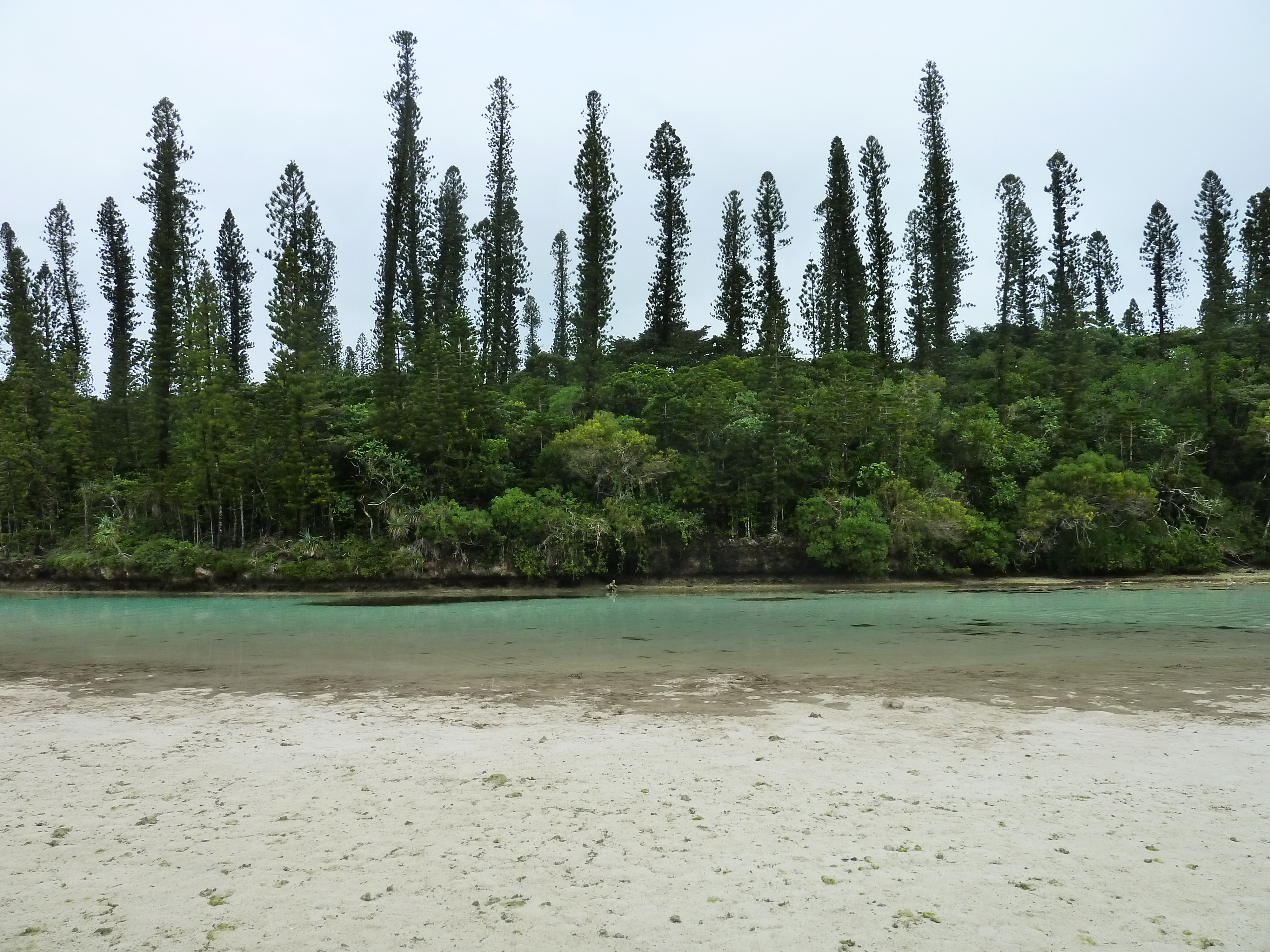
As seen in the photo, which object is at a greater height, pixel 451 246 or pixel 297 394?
pixel 451 246

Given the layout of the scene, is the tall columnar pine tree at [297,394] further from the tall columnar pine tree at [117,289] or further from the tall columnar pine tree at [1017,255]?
the tall columnar pine tree at [1017,255]

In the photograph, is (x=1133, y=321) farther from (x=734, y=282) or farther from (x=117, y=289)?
(x=117, y=289)

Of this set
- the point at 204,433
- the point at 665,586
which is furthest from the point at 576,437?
the point at 204,433

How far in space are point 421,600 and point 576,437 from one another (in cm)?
1006

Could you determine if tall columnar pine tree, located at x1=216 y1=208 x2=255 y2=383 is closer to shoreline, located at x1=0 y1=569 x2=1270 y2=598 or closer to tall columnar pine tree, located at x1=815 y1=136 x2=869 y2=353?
shoreline, located at x1=0 y1=569 x2=1270 y2=598

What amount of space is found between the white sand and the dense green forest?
25595 mm

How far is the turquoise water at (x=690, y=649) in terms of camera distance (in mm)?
A: 10445

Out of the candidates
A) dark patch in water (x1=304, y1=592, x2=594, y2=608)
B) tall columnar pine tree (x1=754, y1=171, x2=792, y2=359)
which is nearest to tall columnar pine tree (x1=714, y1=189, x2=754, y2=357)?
tall columnar pine tree (x1=754, y1=171, x2=792, y2=359)

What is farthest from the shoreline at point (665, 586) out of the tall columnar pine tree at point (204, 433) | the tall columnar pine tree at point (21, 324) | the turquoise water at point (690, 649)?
the tall columnar pine tree at point (21, 324)

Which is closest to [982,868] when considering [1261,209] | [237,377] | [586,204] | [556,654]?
[556,654]

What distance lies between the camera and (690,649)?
14617 millimetres

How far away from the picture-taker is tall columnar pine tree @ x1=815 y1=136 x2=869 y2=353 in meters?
54.2

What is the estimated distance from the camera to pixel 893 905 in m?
3.91

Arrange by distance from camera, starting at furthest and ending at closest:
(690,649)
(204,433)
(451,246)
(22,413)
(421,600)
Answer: (451,246), (22,413), (204,433), (421,600), (690,649)
